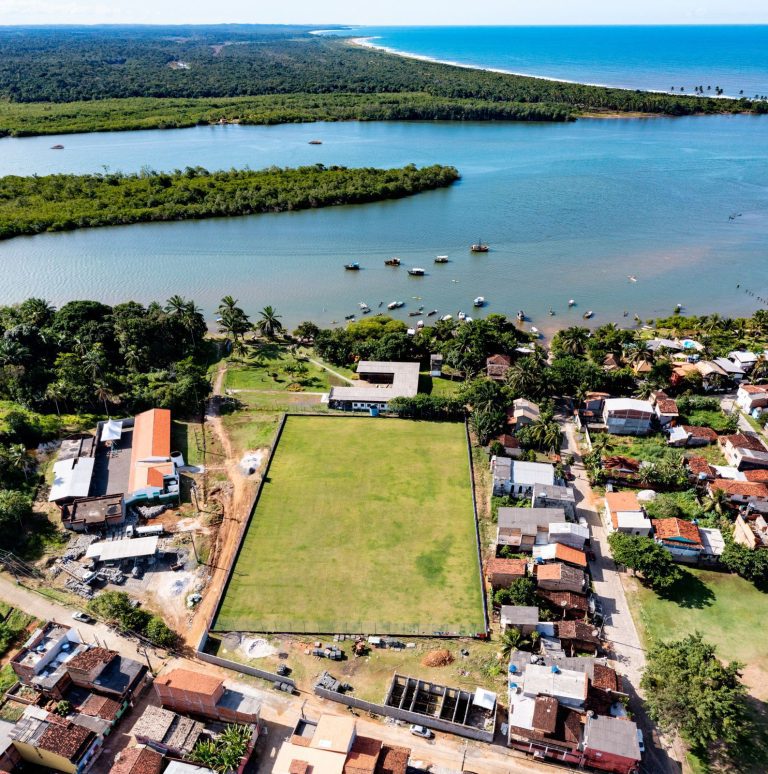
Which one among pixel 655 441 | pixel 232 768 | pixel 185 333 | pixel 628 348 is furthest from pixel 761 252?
pixel 232 768

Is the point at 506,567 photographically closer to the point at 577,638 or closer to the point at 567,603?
the point at 567,603

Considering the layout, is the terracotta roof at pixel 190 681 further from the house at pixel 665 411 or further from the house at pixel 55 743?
the house at pixel 665 411

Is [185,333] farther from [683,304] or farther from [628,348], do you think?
[683,304]

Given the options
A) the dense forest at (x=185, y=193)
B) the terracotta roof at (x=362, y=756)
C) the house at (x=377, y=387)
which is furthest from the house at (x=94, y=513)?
the dense forest at (x=185, y=193)

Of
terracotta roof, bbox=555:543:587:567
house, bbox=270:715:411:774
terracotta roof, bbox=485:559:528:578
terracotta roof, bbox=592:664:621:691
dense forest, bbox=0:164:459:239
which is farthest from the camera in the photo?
dense forest, bbox=0:164:459:239

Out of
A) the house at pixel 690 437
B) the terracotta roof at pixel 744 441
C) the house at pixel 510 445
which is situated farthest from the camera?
the house at pixel 690 437

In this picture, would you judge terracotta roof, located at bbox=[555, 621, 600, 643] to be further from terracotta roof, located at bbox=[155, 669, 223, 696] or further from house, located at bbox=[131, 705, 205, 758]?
house, located at bbox=[131, 705, 205, 758]

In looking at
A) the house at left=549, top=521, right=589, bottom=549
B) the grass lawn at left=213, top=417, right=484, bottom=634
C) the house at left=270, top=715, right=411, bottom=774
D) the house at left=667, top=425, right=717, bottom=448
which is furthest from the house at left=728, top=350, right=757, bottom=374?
the house at left=270, top=715, right=411, bottom=774

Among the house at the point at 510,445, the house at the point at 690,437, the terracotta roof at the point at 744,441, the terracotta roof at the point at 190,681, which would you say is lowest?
the terracotta roof at the point at 190,681
